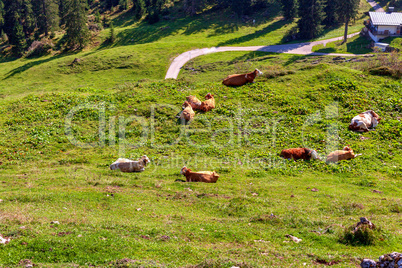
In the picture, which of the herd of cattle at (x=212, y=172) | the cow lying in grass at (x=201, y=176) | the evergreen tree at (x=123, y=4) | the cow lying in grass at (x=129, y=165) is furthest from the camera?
the evergreen tree at (x=123, y=4)

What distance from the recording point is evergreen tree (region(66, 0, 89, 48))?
222 ft

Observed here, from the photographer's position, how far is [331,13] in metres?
81.4

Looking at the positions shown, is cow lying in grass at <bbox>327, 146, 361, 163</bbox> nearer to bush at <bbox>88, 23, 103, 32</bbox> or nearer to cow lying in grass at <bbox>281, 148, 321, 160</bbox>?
cow lying in grass at <bbox>281, 148, 321, 160</bbox>

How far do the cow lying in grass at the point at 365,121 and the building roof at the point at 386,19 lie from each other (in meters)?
58.5

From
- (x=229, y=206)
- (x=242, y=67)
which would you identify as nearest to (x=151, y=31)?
(x=242, y=67)

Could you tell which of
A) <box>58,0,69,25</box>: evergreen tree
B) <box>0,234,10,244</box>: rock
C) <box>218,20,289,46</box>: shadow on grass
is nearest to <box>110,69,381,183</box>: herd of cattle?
Result: <box>0,234,10,244</box>: rock

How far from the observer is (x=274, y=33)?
3169 inches

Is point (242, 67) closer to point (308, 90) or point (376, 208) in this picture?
point (308, 90)

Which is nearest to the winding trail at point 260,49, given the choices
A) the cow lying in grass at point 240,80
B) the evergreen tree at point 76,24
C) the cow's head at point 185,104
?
the evergreen tree at point 76,24

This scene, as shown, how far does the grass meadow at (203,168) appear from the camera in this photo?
1120 centimetres

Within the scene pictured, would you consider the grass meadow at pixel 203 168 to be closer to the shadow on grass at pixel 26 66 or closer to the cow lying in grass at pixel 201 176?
the cow lying in grass at pixel 201 176

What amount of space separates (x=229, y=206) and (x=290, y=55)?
176 feet

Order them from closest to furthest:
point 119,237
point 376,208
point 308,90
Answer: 1. point 119,237
2. point 376,208
3. point 308,90

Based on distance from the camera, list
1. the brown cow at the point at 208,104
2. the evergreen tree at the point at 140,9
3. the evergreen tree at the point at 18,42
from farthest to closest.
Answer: the evergreen tree at the point at 140,9 < the evergreen tree at the point at 18,42 < the brown cow at the point at 208,104
